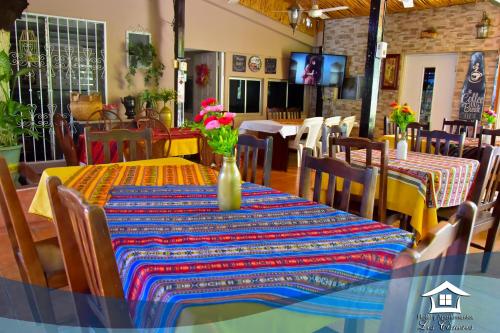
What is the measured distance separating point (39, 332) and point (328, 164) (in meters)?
1.65

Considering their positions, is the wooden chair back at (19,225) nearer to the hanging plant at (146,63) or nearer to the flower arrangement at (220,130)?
the flower arrangement at (220,130)

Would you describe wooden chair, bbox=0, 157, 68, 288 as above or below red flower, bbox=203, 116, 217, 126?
below

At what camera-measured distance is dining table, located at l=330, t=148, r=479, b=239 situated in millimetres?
2742

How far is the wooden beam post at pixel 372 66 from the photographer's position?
16.0 ft

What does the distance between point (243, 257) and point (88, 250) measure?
0.44 meters

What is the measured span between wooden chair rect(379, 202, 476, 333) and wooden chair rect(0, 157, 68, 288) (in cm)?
149

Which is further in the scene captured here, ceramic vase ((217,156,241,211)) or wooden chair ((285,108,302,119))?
wooden chair ((285,108,302,119))

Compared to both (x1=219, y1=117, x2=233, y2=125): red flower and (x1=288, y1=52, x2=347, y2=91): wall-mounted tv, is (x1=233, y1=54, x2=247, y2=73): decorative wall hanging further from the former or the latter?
(x1=219, y1=117, x2=233, y2=125): red flower

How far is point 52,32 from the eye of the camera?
230 inches

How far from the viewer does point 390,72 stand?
26.4ft

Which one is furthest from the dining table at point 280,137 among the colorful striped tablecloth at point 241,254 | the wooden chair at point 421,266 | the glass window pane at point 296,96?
the wooden chair at point 421,266

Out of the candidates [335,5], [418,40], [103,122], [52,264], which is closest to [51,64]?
[103,122]

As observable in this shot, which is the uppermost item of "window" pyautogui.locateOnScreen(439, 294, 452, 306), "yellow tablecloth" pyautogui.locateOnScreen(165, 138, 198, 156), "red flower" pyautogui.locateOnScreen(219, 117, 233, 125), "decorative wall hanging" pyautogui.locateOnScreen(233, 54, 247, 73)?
"decorative wall hanging" pyautogui.locateOnScreen(233, 54, 247, 73)

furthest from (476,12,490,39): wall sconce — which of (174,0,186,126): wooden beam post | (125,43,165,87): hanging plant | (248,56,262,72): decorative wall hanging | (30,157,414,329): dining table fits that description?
(30,157,414,329): dining table
